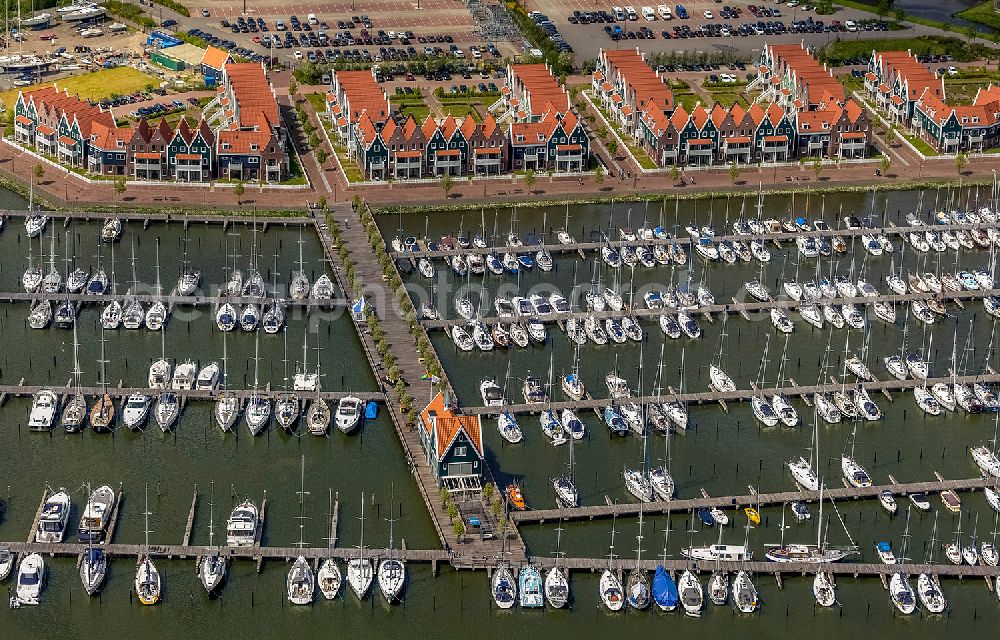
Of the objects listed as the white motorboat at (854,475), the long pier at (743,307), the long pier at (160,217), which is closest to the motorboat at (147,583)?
the long pier at (743,307)

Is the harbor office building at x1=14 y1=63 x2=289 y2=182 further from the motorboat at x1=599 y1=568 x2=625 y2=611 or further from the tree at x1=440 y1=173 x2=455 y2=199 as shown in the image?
the motorboat at x1=599 y1=568 x2=625 y2=611

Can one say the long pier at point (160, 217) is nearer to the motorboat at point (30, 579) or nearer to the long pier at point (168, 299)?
the long pier at point (168, 299)

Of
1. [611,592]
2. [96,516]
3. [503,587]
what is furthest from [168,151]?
[611,592]

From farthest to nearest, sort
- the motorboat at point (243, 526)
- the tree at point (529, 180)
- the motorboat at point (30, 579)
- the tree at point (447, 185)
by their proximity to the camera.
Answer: the tree at point (529, 180) < the tree at point (447, 185) < the motorboat at point (243, 526) < the motorboat at point (30, 579)

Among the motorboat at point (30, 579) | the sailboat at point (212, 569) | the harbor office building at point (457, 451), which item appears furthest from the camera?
the harbor office building at point (457, 451)

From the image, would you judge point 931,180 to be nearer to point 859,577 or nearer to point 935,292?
point 935,292

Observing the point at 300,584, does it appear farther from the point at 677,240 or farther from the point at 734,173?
the point at 734,173
